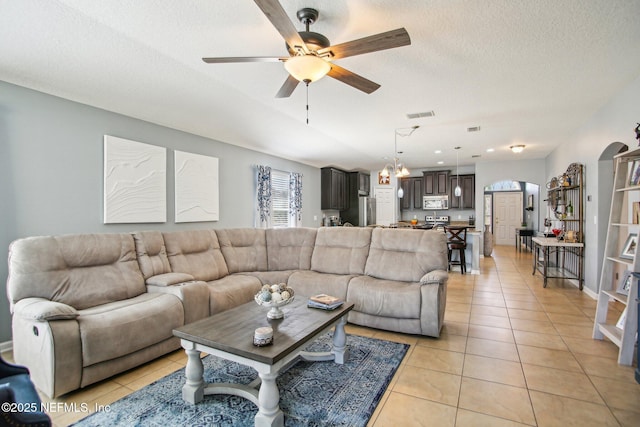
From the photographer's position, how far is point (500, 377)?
95.2 inches

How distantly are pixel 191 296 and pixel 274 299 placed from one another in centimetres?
119

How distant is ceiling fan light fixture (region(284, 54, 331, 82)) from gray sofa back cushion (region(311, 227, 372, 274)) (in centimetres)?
244

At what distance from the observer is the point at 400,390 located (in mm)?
2252

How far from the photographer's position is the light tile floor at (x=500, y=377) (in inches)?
77.3

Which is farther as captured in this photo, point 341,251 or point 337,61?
point 341,251

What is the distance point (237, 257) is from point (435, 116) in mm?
3431

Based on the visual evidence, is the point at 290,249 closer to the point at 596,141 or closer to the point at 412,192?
the point at 596,141

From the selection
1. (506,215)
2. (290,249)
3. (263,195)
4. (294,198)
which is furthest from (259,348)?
(506,215)

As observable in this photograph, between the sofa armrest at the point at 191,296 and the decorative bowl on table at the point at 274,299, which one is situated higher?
the decorative bowl on table at the point at 274,299

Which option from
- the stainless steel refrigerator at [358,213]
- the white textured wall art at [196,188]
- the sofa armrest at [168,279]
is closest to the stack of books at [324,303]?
the sofa armrest at [168,279]

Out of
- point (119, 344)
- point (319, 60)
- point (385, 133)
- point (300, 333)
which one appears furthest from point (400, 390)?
point (385, 133)

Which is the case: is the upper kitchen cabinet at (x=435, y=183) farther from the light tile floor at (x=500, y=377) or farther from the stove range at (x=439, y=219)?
the light tile floor at (x=500, y=377)

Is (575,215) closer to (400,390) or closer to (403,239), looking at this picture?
(403,239)

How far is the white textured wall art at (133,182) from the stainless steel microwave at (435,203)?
25.6ft
